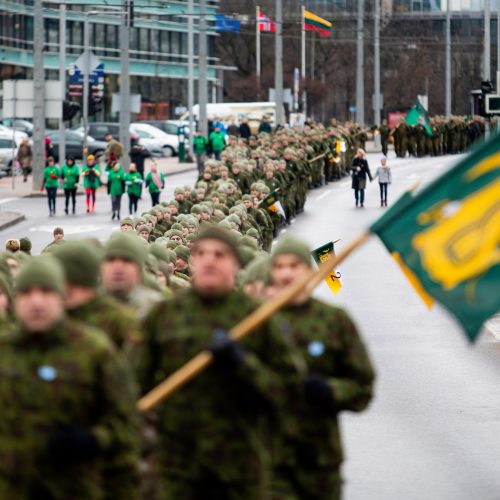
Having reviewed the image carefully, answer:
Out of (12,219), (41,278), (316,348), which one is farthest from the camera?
(12,219)

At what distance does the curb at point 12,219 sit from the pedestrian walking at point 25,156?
1328 cm

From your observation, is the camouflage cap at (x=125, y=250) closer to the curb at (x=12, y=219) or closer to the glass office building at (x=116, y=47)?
the curb at (x=12, y=219)

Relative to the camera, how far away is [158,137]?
77.2 metres

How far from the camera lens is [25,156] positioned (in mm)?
57500

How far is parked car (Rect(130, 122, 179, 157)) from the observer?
249ft

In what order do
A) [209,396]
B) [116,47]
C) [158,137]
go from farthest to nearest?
[116,47], [158,137], [209,396]

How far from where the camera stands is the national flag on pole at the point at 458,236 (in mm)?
8016

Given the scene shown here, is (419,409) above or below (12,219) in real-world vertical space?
below

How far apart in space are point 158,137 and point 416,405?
60.6 metres

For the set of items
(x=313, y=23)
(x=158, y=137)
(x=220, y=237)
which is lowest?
(x=220, y=237)

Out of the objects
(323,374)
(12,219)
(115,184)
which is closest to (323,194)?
(115,184)

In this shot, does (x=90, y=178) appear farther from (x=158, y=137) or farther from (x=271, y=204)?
(x=158, y=137)

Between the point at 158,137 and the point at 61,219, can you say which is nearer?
the point at 61,219

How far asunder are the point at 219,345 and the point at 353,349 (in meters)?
1.34
